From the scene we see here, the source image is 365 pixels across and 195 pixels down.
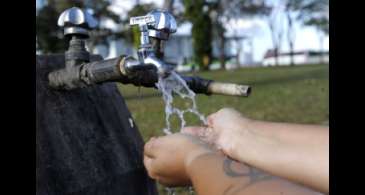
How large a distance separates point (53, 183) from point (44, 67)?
1.11ft

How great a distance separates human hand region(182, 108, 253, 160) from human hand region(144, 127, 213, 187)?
0.05 metres

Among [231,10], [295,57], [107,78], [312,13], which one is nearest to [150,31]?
[107,78]

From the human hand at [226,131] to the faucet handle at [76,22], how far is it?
44 cm

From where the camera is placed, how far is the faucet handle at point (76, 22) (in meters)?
1.42

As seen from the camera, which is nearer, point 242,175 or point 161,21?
point 242,175

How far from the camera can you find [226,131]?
1188mm

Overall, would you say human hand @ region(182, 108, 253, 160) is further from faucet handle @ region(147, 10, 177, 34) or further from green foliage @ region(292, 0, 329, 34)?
green foliage @ region(292, 0, 329, 34)

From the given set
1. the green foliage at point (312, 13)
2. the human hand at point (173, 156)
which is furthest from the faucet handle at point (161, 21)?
the green foliage at point (312, 13)

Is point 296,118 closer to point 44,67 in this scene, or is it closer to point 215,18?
point 44,67

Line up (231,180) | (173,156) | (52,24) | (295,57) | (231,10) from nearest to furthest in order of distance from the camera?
(231,180) → (173,156) → (52,24) → (231,10) → (295,57)

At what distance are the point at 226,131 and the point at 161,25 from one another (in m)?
0.28

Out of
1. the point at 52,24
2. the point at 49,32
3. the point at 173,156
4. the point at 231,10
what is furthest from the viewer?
the point at 231,10

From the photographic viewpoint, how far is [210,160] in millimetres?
1040

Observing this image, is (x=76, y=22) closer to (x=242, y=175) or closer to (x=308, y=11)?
(x=242, y=175)
